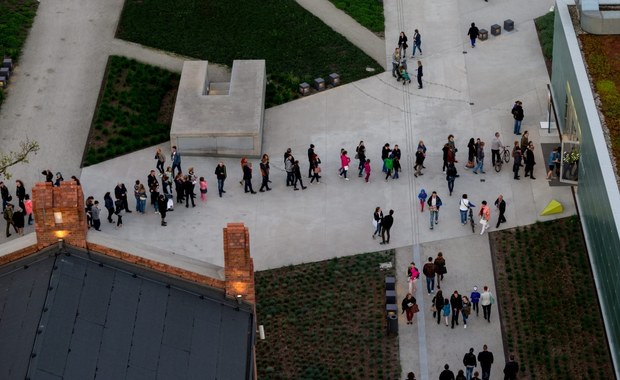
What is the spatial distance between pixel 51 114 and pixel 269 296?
1547 centimetres

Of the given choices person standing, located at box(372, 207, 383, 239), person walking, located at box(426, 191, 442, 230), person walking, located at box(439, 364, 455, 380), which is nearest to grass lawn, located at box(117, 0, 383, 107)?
person standing, located at box(372, 207, 383, 239)

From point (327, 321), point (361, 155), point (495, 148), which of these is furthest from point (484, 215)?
point (327, 321)

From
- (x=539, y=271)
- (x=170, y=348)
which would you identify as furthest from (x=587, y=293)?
(x=170, y=348)

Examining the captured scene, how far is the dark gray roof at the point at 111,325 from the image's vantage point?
34.6 meters

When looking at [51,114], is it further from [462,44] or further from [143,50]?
[462,44]

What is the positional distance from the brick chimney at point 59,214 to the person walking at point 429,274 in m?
14.5

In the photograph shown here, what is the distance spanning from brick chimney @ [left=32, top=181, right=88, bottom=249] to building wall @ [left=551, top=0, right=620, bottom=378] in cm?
1676

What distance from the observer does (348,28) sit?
65562mm

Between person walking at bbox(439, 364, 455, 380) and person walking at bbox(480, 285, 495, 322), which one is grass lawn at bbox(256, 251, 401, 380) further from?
person walking at bbox(480, 285, 495, 322)

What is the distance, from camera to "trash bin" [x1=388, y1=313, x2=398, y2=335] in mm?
46781

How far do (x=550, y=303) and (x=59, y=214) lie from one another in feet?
59.9

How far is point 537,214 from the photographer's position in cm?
5266

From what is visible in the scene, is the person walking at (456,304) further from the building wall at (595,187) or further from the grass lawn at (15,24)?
the grass lawn at (15,24)

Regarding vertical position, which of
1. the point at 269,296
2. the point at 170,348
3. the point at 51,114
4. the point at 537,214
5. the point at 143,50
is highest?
the point at 143,50
